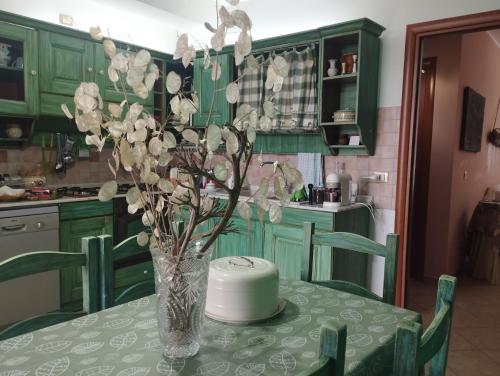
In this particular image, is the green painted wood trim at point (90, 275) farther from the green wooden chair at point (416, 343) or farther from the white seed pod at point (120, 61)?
the green wooden chair at point (416, 343)

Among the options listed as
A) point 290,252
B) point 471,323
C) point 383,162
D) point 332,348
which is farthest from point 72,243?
point 471,323

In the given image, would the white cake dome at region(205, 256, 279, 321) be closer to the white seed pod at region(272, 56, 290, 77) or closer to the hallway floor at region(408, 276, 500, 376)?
the white seed pod at region(272, 56, 290, 77)

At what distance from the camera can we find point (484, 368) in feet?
8.05

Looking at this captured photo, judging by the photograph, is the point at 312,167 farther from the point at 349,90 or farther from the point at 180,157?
the point at 180,157

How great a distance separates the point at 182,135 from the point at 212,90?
10.1ft

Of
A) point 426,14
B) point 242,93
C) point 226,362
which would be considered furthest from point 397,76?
point 226,362

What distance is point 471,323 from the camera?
3102mm

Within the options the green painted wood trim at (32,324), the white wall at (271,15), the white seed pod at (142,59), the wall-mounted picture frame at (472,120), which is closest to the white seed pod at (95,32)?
the white seed pod at (142,59)

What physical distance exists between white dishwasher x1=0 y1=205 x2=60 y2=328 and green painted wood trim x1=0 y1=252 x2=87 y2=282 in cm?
171

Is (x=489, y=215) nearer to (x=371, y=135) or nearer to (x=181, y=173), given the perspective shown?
(x=371, y=135)

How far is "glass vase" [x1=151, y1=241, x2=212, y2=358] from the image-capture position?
965mm

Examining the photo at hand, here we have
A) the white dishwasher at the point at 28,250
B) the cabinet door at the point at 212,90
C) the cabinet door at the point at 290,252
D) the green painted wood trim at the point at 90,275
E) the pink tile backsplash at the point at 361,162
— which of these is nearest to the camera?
the green painted wood trim at the point at 90,275

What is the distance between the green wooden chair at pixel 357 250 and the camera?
5.02ft

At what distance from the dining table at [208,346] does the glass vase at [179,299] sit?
0.04 meters
